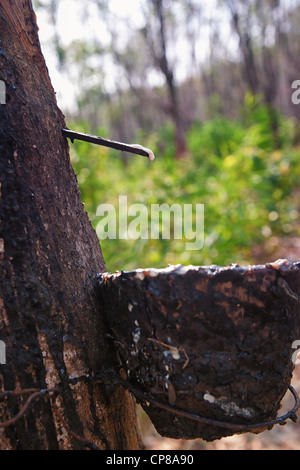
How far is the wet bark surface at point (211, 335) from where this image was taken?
82 centimetres

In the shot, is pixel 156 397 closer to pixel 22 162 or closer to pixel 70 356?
pixel 70 356

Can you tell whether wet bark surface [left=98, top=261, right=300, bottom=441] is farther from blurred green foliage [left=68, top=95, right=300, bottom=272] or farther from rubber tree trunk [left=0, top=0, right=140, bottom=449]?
blurred green foliage [left=68, top=95, right=300, bottom=272]

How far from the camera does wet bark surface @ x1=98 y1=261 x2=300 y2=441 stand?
817mm

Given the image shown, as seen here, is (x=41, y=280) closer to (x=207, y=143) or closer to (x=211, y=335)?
(x=211, y=335)

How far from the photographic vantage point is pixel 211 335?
0.84 metres

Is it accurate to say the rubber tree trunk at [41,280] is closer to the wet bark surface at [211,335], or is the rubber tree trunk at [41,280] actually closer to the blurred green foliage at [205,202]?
the wet bark surface at [211,335]

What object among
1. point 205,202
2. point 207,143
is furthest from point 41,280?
point 207,143

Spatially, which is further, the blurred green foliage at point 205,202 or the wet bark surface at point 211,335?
the blurred green foliage at point 205,202

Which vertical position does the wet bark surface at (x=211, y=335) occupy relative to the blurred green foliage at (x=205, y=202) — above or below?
below

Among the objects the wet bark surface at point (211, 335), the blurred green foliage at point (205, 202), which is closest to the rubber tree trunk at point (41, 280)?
the wet bark surface at point (211, 335)

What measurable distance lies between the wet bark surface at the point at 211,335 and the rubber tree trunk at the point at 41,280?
103 mm

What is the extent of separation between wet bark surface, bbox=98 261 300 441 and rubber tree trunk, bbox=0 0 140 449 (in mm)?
103

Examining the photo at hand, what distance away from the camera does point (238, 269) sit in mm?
810

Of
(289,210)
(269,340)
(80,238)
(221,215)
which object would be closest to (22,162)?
(80,238)
